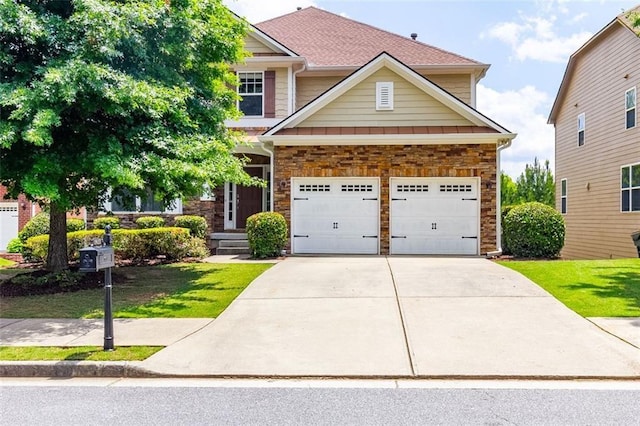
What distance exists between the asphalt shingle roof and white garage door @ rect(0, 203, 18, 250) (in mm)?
11540

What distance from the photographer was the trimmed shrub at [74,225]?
51.0ft

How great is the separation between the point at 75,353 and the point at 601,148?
1871cm

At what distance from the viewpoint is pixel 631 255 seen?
15969 millimetres

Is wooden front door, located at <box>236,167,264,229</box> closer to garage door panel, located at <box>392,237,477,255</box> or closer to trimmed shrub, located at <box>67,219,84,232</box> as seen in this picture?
trimmed shrub, located at <box>67,219,84,232</box>

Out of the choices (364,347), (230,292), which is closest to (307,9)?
(230,292)

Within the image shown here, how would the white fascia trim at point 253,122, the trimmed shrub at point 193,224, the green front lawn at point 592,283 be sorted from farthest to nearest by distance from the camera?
the white fascia trim at point 253,122, the trimmed shrub at point 193,224, the green front lawn at point 592,283

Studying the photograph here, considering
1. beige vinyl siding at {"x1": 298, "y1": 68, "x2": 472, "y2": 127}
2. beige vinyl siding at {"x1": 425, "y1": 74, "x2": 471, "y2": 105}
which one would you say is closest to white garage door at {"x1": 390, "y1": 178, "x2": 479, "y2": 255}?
beige vinyl siding at {"x1": 298, "y1": 68, "x2": 472, "y2": 127}

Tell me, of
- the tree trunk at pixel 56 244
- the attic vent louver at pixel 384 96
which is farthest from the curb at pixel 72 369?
the attic vent louver at pixel 384 96

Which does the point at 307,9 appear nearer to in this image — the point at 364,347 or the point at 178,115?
the point at 178,115

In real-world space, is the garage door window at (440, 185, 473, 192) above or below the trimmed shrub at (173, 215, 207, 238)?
above

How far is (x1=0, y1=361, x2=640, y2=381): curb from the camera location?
535cm

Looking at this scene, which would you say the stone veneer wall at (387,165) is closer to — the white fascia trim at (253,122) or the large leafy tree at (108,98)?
the white fascia trim at (253,122)

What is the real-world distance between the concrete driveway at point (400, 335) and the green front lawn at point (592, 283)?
33 cm

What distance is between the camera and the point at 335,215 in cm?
1484
